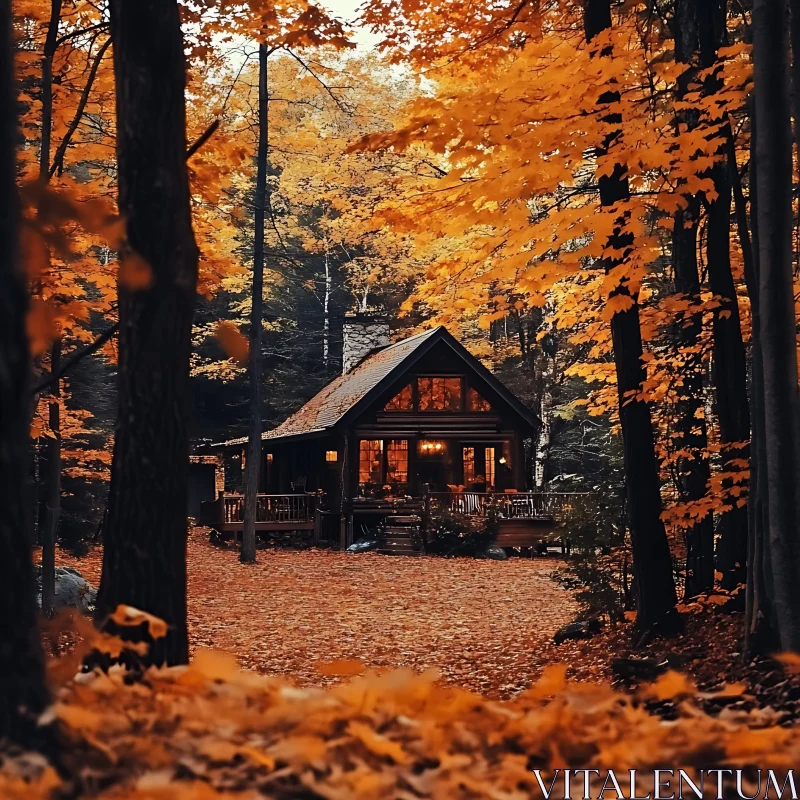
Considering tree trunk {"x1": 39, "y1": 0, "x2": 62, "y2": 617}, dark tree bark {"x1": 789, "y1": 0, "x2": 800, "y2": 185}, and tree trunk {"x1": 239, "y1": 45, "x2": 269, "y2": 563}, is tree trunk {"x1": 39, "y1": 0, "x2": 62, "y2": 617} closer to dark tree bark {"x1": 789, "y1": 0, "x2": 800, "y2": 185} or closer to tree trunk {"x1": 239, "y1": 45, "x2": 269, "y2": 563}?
dark tree bark {"x1": 789, "y1": 0, "x2": 800, "y2": 185}

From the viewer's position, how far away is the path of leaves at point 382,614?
10.1 meters

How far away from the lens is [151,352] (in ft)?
14.5

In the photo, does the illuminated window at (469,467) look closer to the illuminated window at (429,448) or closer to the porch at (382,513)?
the illuminated window at (429,448)

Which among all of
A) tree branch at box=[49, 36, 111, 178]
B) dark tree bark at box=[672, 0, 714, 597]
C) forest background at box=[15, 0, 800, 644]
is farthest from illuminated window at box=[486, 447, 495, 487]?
tree branch at box=[49, 36, 111, 178]

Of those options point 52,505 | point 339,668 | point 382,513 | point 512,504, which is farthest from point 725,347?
point 382,513

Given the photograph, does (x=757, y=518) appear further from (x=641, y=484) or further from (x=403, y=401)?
(x=403, y=401)

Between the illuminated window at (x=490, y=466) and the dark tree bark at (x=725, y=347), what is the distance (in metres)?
19.4

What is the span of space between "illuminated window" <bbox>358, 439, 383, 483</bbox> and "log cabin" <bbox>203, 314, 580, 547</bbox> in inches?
1.2

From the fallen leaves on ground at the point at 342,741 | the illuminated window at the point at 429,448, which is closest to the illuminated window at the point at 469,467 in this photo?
the illuminated window at the point at 429,448

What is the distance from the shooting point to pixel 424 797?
236cm

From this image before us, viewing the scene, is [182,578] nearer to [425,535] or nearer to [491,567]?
[491,567]

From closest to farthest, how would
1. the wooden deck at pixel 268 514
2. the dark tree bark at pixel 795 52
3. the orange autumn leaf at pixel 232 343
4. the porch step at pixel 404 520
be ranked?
the orange autumn leaf at pixel 232 343
the dark tree bark at pixel 795 52
the porch step at pixel 404 520
the wooden deck at pixel 268 514

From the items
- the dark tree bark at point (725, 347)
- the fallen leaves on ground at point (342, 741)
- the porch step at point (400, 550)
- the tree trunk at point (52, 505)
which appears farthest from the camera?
the porch step at point (400, 550)

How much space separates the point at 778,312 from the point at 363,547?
19317 millimetres
